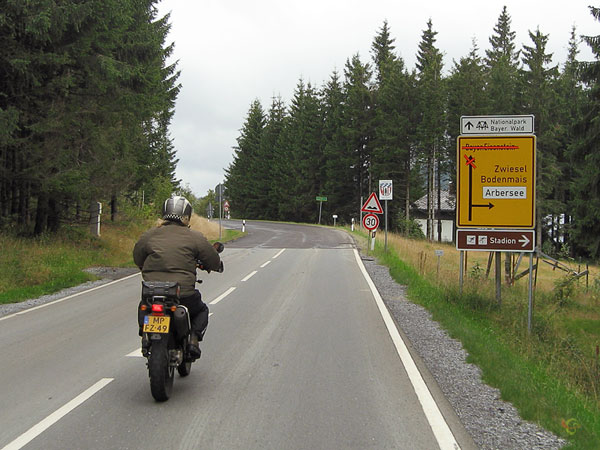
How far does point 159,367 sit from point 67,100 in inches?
592

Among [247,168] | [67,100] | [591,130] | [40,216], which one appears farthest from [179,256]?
[247,168]

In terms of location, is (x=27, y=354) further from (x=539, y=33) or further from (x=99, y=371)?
(x=539, y=33)

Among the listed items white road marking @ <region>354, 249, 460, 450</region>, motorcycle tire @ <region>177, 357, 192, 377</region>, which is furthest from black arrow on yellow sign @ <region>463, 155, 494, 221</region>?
motorcycle tire @ <region>177, 357, 192, 377</region>

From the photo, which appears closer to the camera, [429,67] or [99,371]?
[99,371]

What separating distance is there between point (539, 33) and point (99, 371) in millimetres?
44595

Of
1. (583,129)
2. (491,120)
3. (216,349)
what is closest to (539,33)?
(583,129)

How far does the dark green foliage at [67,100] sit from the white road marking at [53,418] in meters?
10.5

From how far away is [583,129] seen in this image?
2336 centimetres

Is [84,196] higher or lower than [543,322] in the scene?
higher

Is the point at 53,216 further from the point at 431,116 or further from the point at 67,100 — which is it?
the point at 431,116

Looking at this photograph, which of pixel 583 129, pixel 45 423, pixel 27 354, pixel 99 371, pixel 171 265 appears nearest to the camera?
pixel 45 423

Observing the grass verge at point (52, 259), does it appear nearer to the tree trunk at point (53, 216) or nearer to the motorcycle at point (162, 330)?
the tree trunk at point (53, 216)

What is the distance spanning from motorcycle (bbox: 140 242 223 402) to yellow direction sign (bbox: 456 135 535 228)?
22.6 feet

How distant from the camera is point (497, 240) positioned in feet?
32.3
